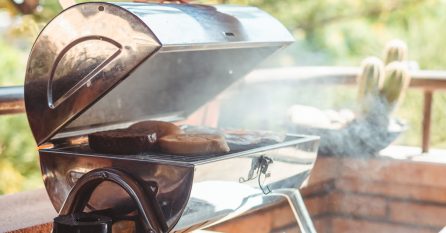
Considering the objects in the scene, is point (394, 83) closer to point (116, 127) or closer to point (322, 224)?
point (322, 224)

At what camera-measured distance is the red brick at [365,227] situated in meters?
3.66

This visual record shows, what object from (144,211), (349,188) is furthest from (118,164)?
(349,188)

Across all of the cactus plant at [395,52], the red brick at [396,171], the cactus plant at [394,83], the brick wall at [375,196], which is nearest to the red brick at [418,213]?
the brick wall at [375,196]

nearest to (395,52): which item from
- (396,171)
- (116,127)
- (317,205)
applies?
(396,171)

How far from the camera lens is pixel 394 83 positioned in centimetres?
366

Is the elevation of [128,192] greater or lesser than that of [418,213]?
greater

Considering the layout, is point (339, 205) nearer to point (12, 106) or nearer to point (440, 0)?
point (12, 106)

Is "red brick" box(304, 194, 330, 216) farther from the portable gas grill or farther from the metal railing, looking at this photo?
the portable gas grill

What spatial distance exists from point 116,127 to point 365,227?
181cm

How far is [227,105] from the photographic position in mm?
3957

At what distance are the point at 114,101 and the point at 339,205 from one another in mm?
1815

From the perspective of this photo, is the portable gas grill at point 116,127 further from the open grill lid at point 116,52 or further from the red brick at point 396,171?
the red brick at point 396,171

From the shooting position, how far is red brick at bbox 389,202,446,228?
3615 mm

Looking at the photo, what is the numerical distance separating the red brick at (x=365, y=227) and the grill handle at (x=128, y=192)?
7.04 feet
